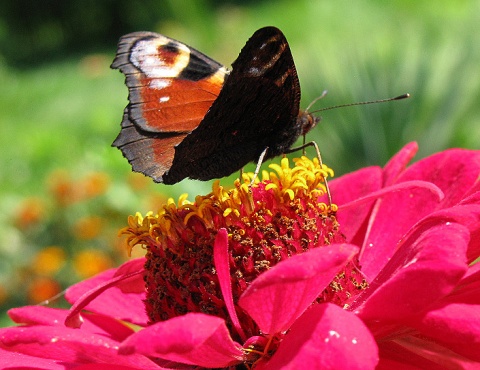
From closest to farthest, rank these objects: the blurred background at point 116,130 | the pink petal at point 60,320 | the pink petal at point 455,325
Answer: the pink petal at point 455,325
the pink petal at point 60,320
the blurred background at point 116,130

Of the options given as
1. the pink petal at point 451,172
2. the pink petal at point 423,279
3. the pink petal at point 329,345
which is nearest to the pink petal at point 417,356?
the pink petal at point 423,279

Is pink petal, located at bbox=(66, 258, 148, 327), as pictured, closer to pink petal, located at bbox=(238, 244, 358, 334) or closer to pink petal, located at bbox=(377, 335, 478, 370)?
pink petal, located at bbox=(238, 244, 358, 334)

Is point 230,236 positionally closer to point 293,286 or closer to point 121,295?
point 293,286

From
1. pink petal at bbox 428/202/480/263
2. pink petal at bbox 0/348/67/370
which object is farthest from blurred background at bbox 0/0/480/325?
pink petal at bbox 428/202/480/263

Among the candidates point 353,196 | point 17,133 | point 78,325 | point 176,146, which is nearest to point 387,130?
point 353,196

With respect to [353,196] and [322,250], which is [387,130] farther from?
[322,250]

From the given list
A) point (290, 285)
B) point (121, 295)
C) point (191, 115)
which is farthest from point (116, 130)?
point (290, 285)

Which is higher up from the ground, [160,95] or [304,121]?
[160,95]

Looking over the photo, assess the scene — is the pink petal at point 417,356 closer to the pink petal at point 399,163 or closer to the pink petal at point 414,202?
the pink petal at point 414,202
